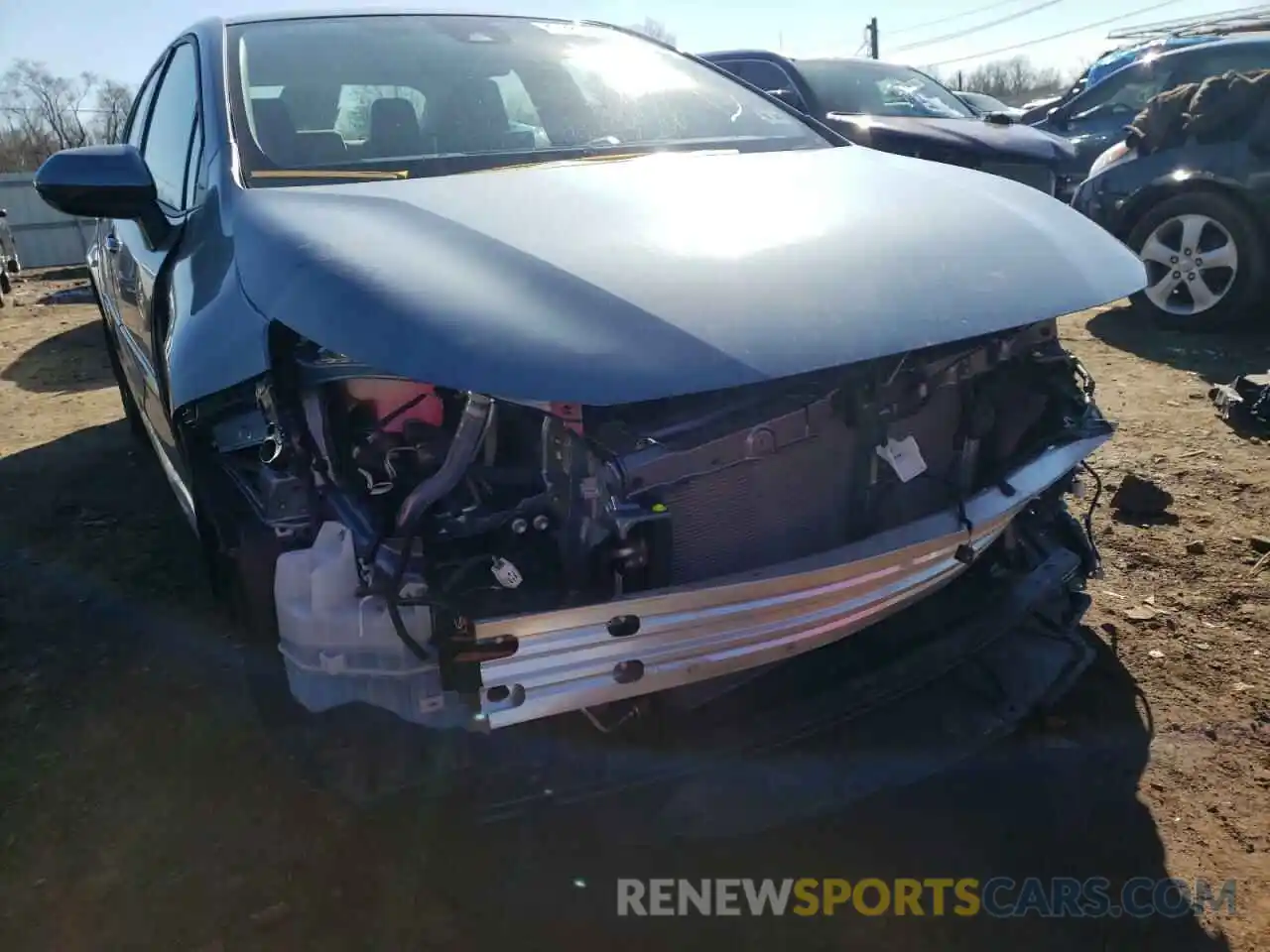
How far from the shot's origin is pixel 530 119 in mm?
2789

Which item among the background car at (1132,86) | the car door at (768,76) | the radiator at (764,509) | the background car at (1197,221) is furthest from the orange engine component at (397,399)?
the background car at (1132,86)

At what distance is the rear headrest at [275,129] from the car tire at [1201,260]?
498cm

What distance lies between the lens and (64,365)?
7387mm

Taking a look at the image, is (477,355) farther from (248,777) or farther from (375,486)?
(248,777)

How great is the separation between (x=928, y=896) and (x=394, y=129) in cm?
224

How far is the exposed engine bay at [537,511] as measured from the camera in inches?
65.7

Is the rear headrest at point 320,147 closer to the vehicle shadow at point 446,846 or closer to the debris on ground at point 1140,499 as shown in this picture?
the vehicle shadow at point 446,846

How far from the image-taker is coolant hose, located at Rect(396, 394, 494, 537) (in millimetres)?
1724

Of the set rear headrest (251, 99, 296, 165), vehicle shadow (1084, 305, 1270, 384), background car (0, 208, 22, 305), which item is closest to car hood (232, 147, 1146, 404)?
rear headrest (251, 99, 296, 165)

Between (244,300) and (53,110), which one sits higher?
(53,110)

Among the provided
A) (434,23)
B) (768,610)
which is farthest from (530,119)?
(768,610)

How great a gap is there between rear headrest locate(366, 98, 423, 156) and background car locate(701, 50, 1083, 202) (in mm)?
4318

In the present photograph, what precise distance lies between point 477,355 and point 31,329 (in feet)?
32.0

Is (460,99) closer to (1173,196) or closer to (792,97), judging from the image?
(1173,196)
